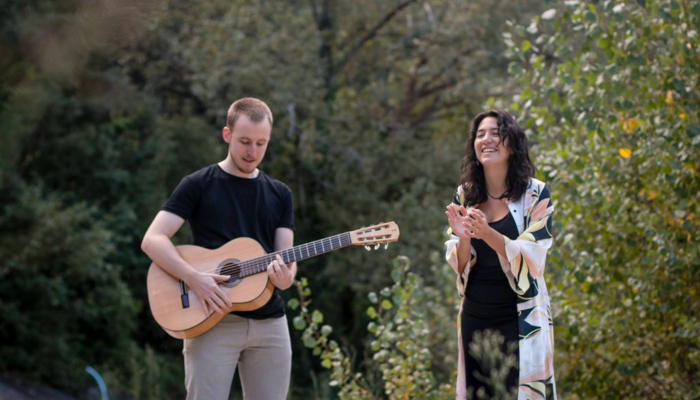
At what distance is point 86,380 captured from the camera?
8086mm

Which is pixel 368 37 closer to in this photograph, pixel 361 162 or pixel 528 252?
pixel 361 162

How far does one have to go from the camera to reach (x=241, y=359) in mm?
2857

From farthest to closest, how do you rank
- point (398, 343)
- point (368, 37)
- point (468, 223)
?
1. point (368, 37)
2. point (398, 343)
3. point (468, 223)

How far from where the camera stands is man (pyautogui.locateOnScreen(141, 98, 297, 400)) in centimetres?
272

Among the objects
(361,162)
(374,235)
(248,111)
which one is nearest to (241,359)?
(374,235)

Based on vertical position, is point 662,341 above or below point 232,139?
below

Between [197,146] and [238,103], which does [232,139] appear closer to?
[238,103]

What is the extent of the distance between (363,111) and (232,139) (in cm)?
769

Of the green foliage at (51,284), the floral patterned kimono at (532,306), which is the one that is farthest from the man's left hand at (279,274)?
the green foliage at (51,284)

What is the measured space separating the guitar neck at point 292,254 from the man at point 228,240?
64 millimetres

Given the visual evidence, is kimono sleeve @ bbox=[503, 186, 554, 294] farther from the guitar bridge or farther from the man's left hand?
the guitar bridge

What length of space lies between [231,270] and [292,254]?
0.87 feet

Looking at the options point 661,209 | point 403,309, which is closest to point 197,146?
point 403,309

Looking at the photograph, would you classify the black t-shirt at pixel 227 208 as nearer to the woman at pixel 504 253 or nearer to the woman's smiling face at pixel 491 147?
the woman at pixel 504 253
